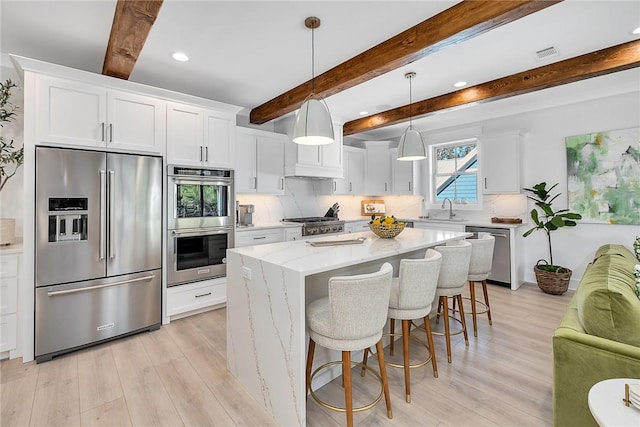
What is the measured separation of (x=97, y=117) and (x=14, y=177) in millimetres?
1050

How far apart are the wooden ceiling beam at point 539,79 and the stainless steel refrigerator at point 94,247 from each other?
11.8 feet

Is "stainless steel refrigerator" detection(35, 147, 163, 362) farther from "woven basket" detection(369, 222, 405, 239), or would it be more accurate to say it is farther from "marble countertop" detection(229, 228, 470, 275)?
"woven basket" detection(369, 222, 405, 239)

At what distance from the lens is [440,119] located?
17.3ft

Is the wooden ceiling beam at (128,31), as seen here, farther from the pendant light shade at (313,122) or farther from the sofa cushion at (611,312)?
the sofa cushion at (611,312)

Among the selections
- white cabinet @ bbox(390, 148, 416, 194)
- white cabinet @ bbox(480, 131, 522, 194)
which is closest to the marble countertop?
white cabinet @ bbox(480, 131, 522, 194)

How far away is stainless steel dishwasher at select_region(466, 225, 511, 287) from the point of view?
4375 millimetres

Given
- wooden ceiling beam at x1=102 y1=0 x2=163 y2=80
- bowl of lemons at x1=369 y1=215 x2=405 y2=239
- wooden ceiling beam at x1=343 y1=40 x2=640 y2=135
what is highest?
wooden ceiling beam at x1=343 y1=40 x2=640 y2=135

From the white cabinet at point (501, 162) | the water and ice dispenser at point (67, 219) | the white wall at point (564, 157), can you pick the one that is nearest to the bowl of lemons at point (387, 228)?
the water and ice dispenser at point (67, 219)

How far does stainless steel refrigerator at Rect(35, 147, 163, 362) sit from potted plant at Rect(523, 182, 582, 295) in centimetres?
470

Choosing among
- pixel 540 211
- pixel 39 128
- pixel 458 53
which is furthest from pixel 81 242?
pixel 540 211

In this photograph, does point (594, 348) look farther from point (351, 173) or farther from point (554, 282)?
point (351, 173)

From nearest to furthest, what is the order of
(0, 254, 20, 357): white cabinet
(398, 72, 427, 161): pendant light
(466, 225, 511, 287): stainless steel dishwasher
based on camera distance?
(0, 254, 20, 357): white cabinet → (398, 72, 427, 161): pendant light → (466, 225, 511, 287): stainless steel dishwasher

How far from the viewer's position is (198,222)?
11.2 ft

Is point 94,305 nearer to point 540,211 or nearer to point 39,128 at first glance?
point 39,128
